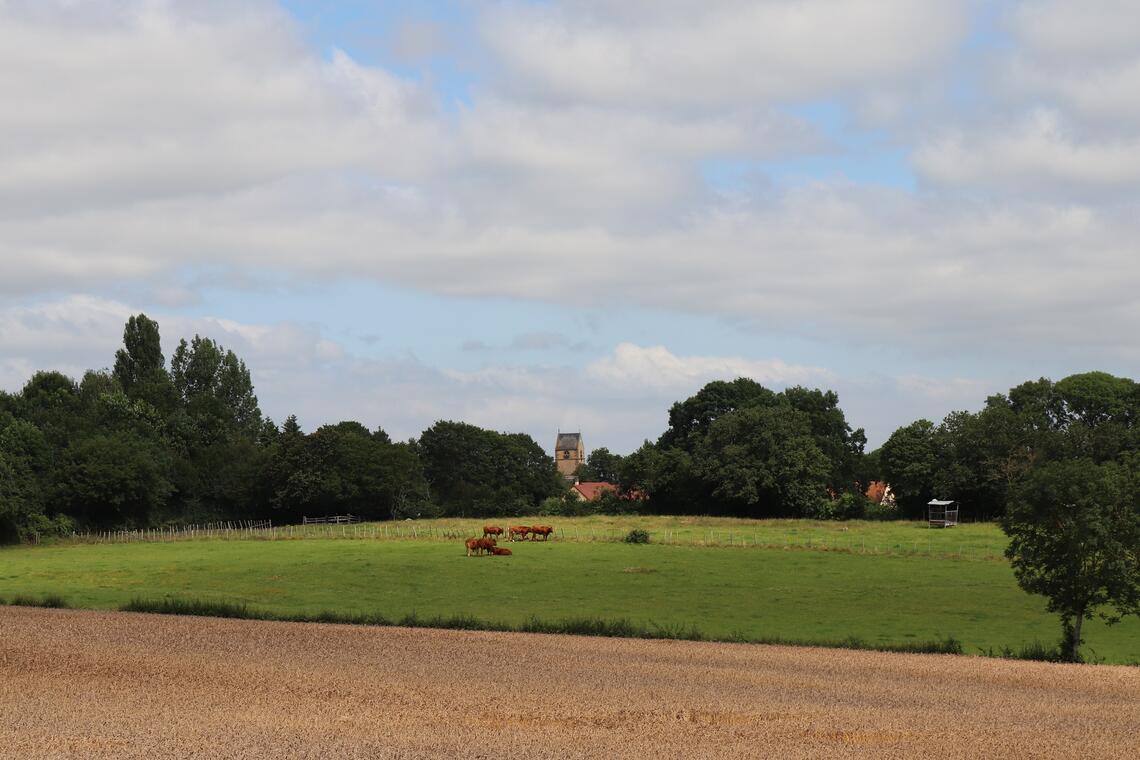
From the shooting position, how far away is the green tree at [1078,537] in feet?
104

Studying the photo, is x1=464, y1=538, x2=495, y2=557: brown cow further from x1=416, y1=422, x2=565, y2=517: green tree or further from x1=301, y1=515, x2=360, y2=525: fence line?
x1=416, y1=422, x2=565, y2=517: green tree

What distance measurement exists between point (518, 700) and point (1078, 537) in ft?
61.5

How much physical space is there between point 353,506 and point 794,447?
1650 inches

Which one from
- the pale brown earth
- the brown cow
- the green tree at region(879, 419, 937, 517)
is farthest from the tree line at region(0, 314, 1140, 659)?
the pale brown earth

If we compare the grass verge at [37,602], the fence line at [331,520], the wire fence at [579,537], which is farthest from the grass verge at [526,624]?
the fence line at [331,520]

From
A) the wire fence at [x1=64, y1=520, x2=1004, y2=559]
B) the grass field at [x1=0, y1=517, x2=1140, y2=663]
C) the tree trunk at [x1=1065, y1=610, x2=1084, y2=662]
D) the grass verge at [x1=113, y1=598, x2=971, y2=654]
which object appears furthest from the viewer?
the wire fence at [x1=64, y1=520, x2=1004, y2=559]

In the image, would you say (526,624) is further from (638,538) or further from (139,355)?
(139,355)

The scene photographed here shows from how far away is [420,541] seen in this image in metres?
80.8

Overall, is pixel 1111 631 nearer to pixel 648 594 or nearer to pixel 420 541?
pixel 648 594

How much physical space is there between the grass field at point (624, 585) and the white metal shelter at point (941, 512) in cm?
1405

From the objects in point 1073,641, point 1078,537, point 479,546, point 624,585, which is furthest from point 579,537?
point 1073,641

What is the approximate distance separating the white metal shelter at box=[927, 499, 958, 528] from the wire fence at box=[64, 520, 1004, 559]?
17020mm

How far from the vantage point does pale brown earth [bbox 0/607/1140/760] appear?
53.4 feet

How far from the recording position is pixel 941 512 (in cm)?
9856
